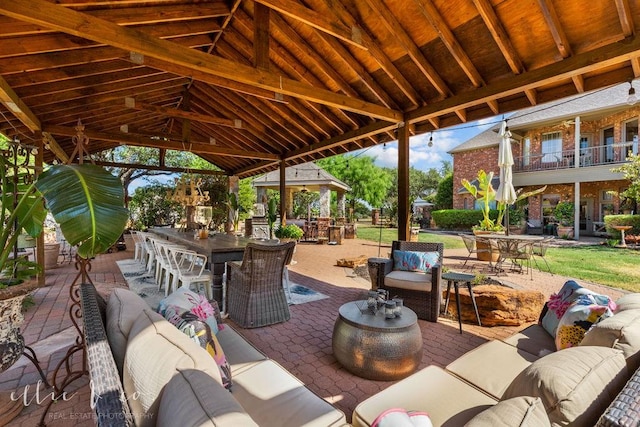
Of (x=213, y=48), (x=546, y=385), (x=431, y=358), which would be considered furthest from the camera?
(x=213, y=48)

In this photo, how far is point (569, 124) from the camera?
50.5 feet

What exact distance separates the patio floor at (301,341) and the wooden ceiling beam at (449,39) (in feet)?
11.3

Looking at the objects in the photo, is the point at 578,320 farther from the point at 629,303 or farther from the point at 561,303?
the point at 561,303

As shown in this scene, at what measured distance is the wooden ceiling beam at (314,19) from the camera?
11.0 feet

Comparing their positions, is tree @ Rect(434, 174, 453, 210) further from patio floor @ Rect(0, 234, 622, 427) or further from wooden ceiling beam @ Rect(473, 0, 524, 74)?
wooden ceiling beam @ Rect(473, 0, 524, 74)

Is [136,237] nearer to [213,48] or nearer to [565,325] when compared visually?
[213,48]

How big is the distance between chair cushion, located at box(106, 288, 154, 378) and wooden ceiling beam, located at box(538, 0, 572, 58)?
4.43m

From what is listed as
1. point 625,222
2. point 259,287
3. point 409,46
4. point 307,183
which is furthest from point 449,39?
point 625,222

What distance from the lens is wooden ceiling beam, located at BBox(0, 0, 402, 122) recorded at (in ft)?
8.77

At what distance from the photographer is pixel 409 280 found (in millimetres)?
4285

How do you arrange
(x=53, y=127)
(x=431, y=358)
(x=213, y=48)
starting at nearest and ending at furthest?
(x=431, y=358) → (x=213, y=48) → (x=53, y=127)

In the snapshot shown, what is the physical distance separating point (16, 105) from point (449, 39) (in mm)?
6633

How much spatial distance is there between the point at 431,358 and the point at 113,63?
6470 millimetres

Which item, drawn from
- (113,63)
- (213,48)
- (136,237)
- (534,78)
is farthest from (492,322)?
(136,237)
